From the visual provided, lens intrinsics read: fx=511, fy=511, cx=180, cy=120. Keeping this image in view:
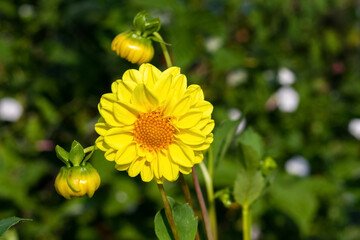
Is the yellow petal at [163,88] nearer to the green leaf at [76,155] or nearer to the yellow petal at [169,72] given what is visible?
the yellow petal at [169,72]

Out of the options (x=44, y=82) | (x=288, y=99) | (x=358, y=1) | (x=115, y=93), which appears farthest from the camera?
(x=358, y=1)

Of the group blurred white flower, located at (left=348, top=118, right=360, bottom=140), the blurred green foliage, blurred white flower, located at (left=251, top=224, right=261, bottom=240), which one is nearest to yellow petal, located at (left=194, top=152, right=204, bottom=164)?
the blurred green foliage

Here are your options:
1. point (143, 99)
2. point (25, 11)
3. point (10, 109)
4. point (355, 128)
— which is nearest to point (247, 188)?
point (143, 99)

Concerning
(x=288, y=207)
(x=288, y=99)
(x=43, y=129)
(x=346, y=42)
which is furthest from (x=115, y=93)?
(x=346, y=42)

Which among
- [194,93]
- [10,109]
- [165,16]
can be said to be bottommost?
[10,109]

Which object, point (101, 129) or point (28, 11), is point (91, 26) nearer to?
point (28, 11)

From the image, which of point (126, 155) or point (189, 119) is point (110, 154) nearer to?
point (126, 155)
